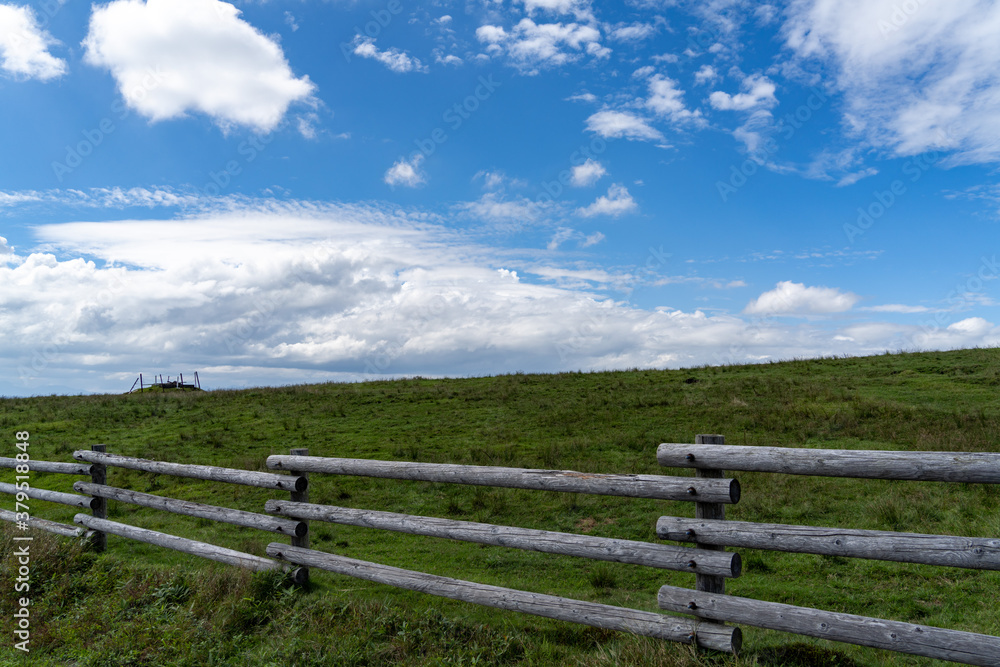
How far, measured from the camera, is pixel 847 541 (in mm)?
4273

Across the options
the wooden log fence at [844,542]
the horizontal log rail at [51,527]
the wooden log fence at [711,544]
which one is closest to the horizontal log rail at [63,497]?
the horizontal log rail at [51,527]

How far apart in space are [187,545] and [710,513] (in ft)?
22.6

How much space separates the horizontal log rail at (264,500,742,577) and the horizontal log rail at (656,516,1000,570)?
14 cm

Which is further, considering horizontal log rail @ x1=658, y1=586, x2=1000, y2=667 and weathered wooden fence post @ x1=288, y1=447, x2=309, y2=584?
weathered wooden fence post @ x1=288, y1=447, x2=309, y2=584

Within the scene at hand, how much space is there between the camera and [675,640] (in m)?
4.71

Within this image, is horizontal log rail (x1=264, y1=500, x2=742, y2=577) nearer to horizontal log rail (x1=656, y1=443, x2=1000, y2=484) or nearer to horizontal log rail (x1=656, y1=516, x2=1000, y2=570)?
horizontal log rail (x1=656, y1=516, x2=1000, y2=570)

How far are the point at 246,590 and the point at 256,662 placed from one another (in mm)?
1383

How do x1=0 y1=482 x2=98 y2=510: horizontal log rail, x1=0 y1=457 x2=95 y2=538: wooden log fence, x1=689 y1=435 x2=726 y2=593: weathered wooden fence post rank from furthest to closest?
x1=0 y1=482 x2=98 y2=510: horizontal log rail
x1=0 y1=457 x2=95 y2=538: wooden log fence
x1=689 y1=435 x2=726 y2=593: weathered wooden fence post

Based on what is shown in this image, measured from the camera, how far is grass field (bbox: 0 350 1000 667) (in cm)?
537

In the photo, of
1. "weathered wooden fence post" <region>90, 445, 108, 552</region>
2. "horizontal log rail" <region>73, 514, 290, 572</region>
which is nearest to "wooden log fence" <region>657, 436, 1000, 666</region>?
"horizontal log rail" <region>73, 514, 290, 572</region>

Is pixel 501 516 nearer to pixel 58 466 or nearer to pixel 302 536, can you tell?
pixel 302 536

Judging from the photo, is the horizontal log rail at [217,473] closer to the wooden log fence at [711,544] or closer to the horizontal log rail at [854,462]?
the wooden log fence at [711,544]

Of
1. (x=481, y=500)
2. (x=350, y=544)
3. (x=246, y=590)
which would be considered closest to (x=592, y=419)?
(x=481, y=500)

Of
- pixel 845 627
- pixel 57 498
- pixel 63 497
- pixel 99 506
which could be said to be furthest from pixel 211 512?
pixel 845 627
